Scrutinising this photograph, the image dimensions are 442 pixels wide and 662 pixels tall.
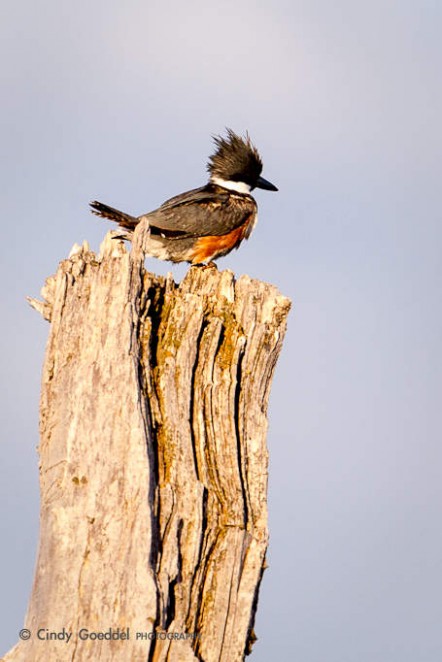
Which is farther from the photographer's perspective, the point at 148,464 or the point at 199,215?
the point at 199,215

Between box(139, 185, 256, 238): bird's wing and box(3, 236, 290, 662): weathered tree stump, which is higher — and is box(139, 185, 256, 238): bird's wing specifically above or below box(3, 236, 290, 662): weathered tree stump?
above

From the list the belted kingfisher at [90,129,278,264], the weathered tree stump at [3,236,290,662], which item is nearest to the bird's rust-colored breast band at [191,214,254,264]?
the belted kingfisher at [90,129,278,264]

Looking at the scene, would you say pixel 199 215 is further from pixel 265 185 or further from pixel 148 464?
pixel 148 464

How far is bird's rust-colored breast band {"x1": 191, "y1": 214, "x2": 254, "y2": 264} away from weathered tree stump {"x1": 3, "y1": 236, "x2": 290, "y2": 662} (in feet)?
17.3

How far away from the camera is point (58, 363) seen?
775 centimetres

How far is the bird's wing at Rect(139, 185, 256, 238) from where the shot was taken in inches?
527

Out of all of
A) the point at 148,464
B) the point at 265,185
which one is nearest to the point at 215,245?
the point at 265,185

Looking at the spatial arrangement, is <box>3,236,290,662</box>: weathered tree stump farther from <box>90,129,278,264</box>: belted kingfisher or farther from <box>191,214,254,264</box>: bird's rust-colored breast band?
<box>191,214,254,264</box>: bird's rust-colored breast band

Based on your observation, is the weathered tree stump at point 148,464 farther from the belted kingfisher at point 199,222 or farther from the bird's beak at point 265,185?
the bird's beak at point 265,185

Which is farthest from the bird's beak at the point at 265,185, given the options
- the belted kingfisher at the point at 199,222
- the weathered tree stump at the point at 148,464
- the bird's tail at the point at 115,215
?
the weathered tree stump at the point at 148,464

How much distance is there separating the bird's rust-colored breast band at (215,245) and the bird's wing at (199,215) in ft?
0.25

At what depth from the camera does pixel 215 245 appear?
13922 mm

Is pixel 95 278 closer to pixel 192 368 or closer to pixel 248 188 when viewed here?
pixel 192 368

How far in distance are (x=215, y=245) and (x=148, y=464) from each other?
6.96 meters
